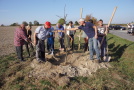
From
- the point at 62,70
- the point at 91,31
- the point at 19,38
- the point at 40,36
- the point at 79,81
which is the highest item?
the point at 91,31

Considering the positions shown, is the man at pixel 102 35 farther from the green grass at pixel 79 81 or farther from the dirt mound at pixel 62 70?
the green grass at pixel 79 81

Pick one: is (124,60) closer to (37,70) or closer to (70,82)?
(70,82)

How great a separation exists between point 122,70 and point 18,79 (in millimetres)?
3741

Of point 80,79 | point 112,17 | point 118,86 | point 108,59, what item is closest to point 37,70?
point 80,79

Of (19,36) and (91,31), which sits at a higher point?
(91,31)

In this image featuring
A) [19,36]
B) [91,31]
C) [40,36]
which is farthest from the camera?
[19,36]

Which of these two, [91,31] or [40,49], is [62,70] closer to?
[40,49]

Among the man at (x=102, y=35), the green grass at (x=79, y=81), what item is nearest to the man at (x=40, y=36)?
the green grass at (x=79, y=81)

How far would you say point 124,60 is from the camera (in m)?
6.11

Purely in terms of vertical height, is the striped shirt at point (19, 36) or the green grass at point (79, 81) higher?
the striped shirt at point (19, 36)

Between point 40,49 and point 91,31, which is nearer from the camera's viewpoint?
point 91,31

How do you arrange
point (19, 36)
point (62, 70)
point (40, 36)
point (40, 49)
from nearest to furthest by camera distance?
point (62, 70) < point (40, 36) < point (40, 49) < point (19, 36)

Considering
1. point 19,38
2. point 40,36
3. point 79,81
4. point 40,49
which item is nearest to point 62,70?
point 79,81

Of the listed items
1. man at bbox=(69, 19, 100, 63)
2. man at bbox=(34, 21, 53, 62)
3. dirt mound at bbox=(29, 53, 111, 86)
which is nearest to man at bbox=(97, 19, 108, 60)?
man at bbox=(69, 19, 100, 63)
